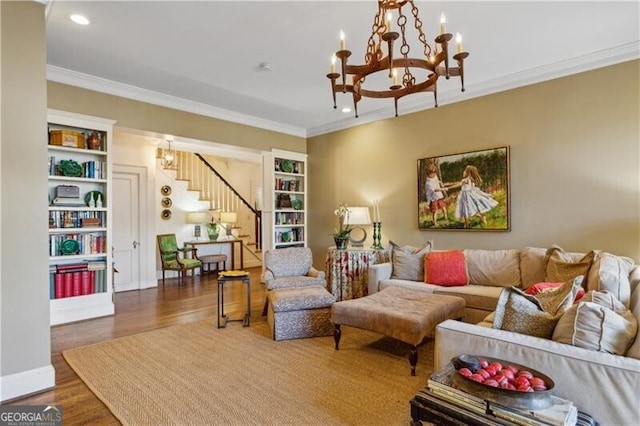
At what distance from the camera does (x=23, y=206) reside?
2.49 metres

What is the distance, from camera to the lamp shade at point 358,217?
17.6ft

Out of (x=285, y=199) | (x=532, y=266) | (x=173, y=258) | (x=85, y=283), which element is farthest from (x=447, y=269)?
(x=173, y=258)

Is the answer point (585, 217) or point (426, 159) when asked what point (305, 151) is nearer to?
point (426, 159)

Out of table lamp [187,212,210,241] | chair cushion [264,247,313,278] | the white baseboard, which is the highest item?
table lamp [187,212,210,241]

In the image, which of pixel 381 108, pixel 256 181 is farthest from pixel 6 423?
pixel 256 181

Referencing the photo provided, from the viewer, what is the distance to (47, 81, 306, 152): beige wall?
13.6 ft

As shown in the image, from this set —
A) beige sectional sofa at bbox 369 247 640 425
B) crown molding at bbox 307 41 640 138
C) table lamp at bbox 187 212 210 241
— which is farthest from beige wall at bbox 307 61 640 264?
table lamp at bbox 187 212 210 241

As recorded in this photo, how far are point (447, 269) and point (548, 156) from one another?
1.76 m

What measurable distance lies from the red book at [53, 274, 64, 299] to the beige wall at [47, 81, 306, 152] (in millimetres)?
2007

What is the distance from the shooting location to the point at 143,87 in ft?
15.0

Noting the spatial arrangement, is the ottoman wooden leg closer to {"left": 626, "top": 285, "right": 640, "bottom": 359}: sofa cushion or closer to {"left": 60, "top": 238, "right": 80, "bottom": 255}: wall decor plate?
{"left": 626, "top": 285, "right": 640, "bottom": 359}: sofa cushion

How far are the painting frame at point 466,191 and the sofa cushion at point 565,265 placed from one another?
0.88m

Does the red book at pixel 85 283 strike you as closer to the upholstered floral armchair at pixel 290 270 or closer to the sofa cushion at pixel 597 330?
the upholstered floral armchair at pixel 290 270

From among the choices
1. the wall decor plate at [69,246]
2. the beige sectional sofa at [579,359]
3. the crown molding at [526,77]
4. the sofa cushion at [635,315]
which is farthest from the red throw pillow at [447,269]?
the wall decor plate at [69,246]
